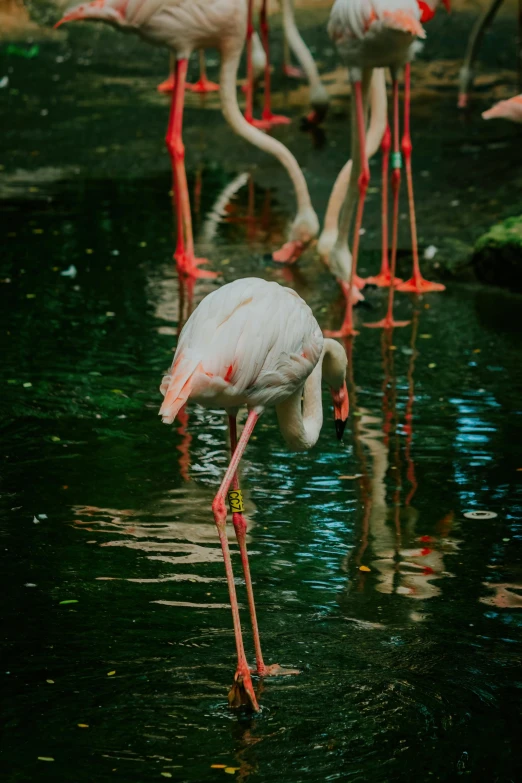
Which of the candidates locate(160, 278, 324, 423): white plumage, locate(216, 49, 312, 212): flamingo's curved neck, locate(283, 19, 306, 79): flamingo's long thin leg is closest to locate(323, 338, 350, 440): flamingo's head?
locate(160, 278, 324, 423): white plumage

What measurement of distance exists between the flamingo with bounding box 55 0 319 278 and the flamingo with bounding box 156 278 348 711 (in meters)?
4.54

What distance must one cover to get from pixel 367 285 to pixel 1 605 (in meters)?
4.72

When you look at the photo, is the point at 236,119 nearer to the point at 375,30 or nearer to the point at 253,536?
the point at 375,30

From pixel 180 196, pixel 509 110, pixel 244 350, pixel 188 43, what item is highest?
pixel 188 43

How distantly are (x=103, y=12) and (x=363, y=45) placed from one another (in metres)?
2.38

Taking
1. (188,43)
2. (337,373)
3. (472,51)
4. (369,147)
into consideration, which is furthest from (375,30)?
(472,51)

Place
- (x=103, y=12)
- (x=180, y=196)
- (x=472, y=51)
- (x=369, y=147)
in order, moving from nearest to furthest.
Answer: (x=369, y=147), (x=103, y=12), (x=180, y=196), (x=472, y=51)

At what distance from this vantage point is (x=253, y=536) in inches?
196

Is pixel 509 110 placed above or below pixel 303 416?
above

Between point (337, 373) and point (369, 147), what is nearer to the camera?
point (337, 373)

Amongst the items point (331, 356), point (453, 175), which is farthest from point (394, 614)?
point (453, 175)

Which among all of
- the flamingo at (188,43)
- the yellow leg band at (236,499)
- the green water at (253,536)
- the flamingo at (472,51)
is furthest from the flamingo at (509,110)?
the flamingo at (472,51)

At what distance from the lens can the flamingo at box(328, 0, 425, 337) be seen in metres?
6.77

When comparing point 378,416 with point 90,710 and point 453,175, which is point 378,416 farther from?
point 453,175
